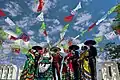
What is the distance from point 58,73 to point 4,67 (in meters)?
1.96

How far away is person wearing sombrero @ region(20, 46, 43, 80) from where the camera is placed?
716cm

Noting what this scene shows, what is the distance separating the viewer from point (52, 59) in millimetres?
7656

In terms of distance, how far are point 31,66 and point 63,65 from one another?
1123 mm

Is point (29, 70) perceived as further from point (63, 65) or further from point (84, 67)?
point (84, 67)

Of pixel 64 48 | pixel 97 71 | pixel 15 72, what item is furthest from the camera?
pixel 64 48

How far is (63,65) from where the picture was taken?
7.47m

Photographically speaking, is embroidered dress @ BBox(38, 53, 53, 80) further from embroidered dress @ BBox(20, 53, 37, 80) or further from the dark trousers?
the dark trousers

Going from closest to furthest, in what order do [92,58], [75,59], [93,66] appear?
[93,66]
[92,58]
[75,59]

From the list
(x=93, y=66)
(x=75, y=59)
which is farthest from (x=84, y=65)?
(x=75, y=59)

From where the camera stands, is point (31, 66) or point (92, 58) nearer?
point (92, 58)

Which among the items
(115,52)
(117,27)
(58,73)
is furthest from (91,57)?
(115,52)

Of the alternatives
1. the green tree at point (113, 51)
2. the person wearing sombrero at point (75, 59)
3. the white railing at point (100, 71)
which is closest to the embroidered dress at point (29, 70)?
the white railing at point (100, 71)

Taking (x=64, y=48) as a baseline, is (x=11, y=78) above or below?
below

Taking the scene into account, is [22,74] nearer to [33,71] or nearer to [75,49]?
[33,71]
